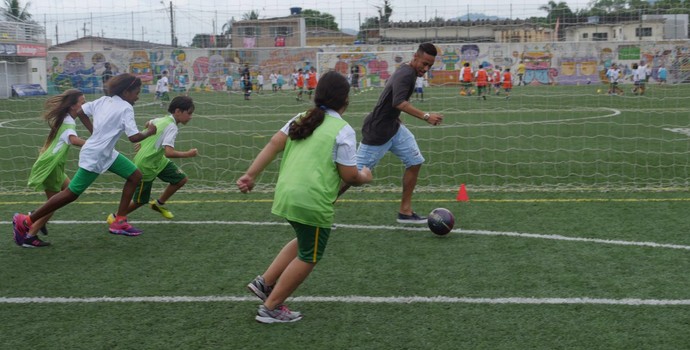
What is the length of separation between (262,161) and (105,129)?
Result: 2728 mm

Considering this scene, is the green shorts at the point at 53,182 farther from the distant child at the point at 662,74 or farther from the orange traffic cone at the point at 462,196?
the distant child at the point at 662,74

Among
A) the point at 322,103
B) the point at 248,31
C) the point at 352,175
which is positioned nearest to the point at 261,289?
the point at 352,175

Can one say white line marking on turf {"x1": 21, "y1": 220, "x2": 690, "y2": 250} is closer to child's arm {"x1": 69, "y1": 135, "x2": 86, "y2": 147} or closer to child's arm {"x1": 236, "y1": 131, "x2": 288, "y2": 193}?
child's arm {"x1": 69, "y1": 135, "x2": 86, "y2": 147}

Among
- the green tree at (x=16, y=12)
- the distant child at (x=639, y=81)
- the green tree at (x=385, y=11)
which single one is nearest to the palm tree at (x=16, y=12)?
the green tree at (x=16, y=12)

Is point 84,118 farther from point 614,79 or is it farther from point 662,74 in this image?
point 614,79

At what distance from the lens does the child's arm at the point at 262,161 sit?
4262 mm

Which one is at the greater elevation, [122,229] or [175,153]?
[175,153]

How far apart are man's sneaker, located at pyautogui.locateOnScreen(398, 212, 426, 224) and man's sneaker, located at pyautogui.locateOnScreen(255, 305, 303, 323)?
297 centimetres

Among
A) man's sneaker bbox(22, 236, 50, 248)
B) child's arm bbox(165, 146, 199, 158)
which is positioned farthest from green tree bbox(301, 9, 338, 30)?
man's sneaker bbox(22, 236, 50, 248)

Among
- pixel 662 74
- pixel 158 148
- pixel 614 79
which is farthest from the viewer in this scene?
pixel 614 79

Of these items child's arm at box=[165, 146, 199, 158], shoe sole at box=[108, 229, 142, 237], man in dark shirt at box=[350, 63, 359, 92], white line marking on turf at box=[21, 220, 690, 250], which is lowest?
white line marking on turf at box=[21, 220, 690, 250]

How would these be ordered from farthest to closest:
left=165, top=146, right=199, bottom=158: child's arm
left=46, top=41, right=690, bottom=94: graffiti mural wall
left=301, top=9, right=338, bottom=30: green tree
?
left=46, top=41, right=690, bottom=94: graffiti mural wall, left=301, top=9, right=338, bottom=30: green tree, left=165, top=146, right=199, bottom=158: child's arm

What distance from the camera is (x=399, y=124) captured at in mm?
7219

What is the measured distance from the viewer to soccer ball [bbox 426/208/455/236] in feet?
21.6
